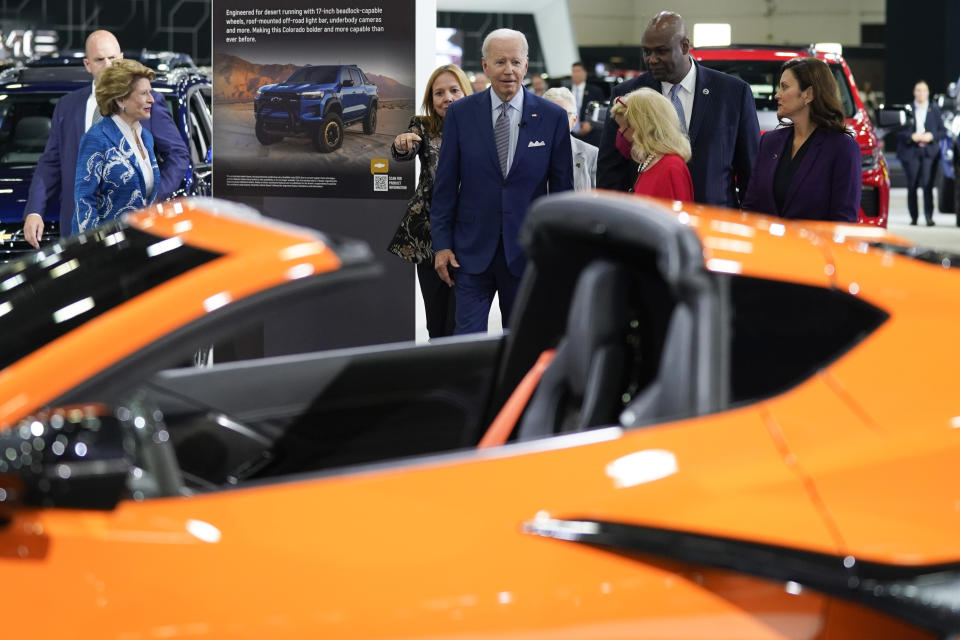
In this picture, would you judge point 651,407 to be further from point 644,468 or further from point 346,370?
point 346,370

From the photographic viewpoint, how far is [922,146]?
17.1 metres

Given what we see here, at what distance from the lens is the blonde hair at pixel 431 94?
620 cm

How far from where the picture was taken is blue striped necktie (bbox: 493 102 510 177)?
5.59 metres

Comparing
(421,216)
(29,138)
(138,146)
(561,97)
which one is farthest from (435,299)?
(29,138)

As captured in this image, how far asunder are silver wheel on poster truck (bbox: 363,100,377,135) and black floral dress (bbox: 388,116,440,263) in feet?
1.17

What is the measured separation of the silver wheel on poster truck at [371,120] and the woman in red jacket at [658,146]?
5.33ft

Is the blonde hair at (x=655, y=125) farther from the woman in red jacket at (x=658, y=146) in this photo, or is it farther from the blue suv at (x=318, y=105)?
the blue suv at (x=318, y=105)

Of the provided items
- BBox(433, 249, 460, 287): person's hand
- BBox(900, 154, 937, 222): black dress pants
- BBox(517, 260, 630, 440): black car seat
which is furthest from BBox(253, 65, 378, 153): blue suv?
BBox(900, 154, 937, 222): black dress pants

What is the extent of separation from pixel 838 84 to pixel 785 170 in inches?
192

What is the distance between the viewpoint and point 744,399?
2.07 metres

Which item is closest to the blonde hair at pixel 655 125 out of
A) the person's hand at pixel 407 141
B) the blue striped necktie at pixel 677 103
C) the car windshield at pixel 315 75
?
the blue striped necktie at pixel 677 103

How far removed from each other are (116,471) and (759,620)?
0.99 m

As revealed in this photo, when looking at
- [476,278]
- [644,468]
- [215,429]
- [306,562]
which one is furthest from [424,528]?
[476,278]

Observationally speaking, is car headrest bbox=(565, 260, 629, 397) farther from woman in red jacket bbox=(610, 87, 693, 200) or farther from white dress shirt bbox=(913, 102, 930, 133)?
white dress shirt bbox=(913, 102, 930, 133)
